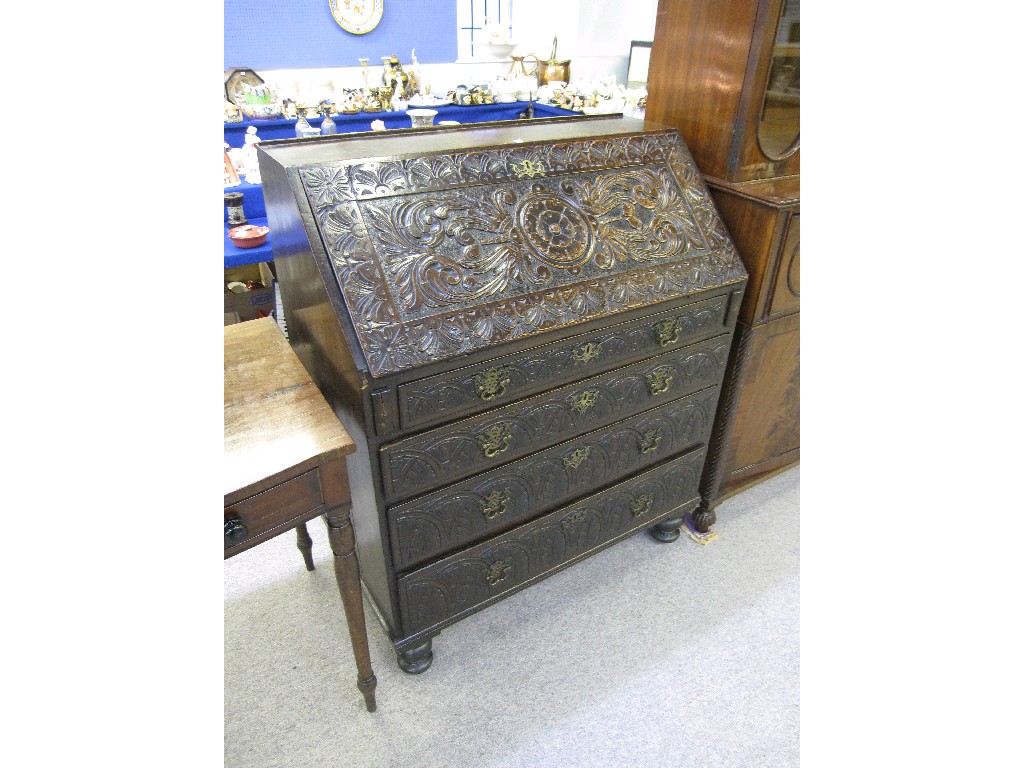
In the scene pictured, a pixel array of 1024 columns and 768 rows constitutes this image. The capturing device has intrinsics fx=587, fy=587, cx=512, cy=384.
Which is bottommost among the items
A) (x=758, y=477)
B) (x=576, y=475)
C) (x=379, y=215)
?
(x=758, y=477)

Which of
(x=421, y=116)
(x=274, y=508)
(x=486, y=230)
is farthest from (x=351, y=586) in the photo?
(x=421, y=116)

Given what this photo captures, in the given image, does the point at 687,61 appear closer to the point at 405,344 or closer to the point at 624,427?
the point at 624,427

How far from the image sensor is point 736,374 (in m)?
1.60

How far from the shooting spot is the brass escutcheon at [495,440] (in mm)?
1191

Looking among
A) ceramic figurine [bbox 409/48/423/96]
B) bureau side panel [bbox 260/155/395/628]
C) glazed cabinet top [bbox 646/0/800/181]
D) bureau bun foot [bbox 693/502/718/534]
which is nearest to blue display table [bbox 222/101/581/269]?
ceramic figurine [bbox 409/48/423/96]

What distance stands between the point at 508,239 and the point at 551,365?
0.27 meters

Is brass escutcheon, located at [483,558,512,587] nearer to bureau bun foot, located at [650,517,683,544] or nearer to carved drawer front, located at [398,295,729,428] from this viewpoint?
carved drawer front, located at [398,295,729,428]

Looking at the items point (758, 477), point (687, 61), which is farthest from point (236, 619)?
point (687, 61)

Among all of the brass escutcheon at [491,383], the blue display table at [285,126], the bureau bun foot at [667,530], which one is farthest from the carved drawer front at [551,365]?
the blue display table at [285,126]

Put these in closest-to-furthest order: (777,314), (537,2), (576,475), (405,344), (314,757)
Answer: (405,344) → (314,757) → (576,475) → (777,314) → (537,2)

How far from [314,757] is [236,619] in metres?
0.46

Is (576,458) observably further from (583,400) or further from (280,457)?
(280,457)

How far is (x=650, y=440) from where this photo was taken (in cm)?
151

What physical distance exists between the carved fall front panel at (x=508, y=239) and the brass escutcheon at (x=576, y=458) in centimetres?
36
